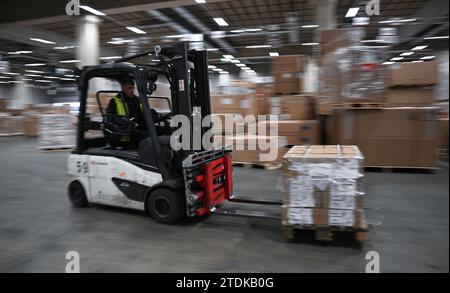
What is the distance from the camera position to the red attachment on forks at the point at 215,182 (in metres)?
3.64

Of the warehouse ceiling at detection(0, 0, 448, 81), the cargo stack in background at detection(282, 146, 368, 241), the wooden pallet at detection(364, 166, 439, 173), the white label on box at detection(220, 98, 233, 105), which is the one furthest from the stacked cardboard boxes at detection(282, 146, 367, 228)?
the warehouse ceiling at detection(0, 0, 448, 81)

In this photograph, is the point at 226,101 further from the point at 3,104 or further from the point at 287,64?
the point at 3,104

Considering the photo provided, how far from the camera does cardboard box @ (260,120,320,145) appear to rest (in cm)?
710

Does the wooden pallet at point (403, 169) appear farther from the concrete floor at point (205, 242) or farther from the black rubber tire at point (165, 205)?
the black rubber tire at point (165, 205)

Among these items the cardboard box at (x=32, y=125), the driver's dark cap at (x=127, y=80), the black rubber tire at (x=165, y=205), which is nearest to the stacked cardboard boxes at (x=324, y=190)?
the black rubber tire at (x=165, y=205)

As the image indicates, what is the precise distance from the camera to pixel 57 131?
453 inches

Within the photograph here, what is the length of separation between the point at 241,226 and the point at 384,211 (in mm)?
1878

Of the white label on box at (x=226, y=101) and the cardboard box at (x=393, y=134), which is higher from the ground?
the white label on box at (x=226, y=101)

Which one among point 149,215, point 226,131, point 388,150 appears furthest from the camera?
point 226,131

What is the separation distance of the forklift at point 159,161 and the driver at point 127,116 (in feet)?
0.15

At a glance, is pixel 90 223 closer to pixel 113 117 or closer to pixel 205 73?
pixel 113 117

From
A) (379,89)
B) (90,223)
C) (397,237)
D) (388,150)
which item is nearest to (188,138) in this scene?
(90,223)

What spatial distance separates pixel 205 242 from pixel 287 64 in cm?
573

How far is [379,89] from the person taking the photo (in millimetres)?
5930
